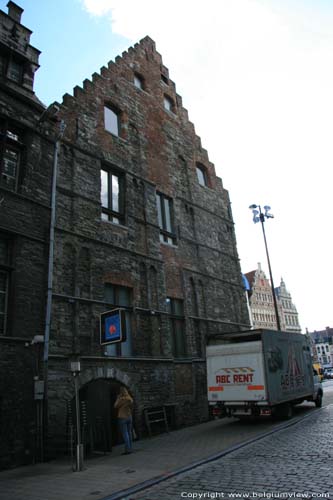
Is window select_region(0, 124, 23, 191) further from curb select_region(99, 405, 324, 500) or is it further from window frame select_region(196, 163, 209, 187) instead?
window frame select_region(196, 163, 209, 187)

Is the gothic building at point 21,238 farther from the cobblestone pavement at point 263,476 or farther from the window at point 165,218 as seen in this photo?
the window at point 165,218

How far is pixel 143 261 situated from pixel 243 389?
19.4ft

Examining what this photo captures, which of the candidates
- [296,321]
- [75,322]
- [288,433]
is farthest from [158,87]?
[296,321]

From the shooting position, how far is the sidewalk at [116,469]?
6.61 m

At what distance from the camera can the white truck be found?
12906 mm

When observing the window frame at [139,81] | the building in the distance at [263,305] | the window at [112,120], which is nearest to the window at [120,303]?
the window at [112,120]

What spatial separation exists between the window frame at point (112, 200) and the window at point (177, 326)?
4110 mm

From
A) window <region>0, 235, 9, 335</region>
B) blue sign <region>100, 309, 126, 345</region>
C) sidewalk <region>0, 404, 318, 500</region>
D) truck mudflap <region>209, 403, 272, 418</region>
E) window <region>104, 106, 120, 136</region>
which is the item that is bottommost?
sidewalk <region>0, 404, 318, 500</region>

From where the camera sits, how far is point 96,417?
10.6 meters

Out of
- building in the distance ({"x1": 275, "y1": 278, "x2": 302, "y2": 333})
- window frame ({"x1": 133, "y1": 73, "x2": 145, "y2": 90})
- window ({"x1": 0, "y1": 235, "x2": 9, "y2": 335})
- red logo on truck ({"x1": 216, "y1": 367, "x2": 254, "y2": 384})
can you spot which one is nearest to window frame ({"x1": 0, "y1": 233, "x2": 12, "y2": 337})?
window ({"x1": 0, "y1": 235, "x2": 9, "y2": 335})

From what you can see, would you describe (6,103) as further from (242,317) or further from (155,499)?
(242,317)

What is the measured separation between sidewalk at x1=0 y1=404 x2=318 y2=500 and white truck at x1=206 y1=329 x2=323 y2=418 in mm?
996

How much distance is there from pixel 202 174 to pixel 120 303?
37.9 ft

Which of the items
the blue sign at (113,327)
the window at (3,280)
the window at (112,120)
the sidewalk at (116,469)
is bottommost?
the sidewalk at (116,469)
